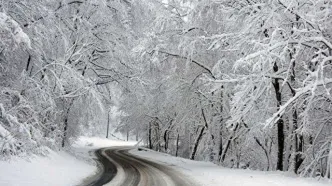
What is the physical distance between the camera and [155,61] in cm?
1938

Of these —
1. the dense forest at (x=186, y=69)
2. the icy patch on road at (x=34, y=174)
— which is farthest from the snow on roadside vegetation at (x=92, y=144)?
the icy patch on road at (x=34, y=174)

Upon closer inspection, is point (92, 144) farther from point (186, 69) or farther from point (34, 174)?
point (34, 174)

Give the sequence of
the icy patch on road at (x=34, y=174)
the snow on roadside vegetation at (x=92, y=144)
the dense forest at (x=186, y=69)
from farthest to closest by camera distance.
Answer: the snow on roadside vegetation at (x=92, y=144) < the dense forest at (x=186, y=69) < the icy patch on road at (x=34, y=174)

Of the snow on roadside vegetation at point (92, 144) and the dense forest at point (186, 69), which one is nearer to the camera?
the dense forest at point (186, 69)

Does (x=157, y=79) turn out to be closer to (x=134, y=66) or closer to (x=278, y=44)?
(x=134, y=66)

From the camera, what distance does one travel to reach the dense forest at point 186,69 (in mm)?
12000

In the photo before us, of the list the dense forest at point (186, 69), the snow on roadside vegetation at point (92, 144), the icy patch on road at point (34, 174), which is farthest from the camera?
the snow on roadside vegetation at point (92, 144)

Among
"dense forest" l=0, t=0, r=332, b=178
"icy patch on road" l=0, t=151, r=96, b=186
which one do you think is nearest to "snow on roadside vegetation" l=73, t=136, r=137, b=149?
"dense forest" l=0, t=0, r=332, b=178

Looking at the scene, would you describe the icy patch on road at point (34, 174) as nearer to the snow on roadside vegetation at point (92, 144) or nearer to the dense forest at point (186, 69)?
the dense forest at point (186, 69)

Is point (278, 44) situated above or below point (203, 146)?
above

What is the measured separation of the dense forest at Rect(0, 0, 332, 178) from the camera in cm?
1200

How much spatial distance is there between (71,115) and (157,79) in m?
6.26

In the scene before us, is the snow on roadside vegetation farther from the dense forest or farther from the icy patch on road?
the icy patch on road

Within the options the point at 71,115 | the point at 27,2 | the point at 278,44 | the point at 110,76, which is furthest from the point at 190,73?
the point at 27,2
